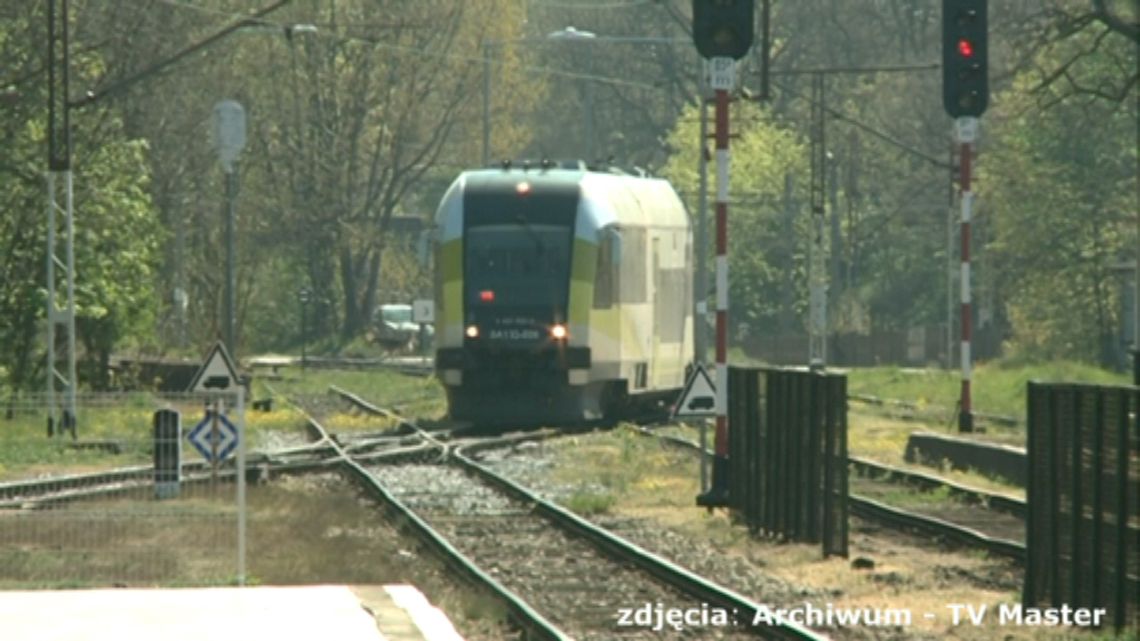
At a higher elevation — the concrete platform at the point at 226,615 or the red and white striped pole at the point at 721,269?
the red and white striped pole at the point at 721,269

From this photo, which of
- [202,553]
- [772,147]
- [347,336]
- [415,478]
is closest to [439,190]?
[772,147]

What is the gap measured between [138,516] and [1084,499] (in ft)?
29.4

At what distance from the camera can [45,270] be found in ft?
135

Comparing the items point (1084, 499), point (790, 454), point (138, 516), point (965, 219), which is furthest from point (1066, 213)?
point (1084, 499)

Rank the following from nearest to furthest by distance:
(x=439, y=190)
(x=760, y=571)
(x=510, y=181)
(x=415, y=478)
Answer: (x=760, y=571) < (x=415, y=478) < (x=510, y=181) < (x=439, y=190)

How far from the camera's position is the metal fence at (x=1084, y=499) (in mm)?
14648

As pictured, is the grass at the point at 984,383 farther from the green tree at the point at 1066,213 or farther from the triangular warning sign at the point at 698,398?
the triangular warning sign at the point at 698,398

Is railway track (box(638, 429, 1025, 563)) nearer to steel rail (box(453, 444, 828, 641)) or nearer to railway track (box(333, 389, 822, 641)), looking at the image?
steel rail (box(453, 444, 828, 641))

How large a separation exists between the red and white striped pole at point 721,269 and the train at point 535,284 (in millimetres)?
13190

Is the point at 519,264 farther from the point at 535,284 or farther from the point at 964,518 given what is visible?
the point at 964,518

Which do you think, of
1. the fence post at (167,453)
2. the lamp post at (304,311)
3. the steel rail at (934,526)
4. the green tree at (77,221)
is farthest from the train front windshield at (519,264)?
the lamp post at (304,311)

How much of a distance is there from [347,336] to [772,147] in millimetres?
18738

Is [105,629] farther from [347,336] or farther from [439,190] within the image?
[439,190]

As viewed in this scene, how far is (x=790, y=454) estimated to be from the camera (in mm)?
21234
